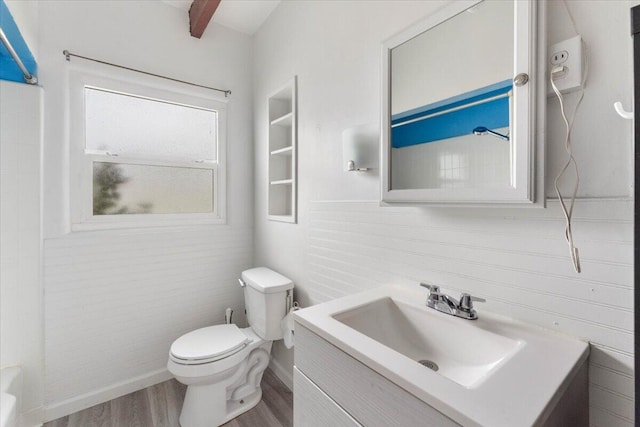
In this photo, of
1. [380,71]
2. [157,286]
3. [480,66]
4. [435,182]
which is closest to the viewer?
[480,66]

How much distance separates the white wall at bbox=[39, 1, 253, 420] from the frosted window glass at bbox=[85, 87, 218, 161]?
0.48ft

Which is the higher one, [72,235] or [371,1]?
[371,1]

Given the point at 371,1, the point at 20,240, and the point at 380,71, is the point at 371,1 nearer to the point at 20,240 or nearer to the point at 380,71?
the point at 380,71

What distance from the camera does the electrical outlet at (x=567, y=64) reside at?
2.32 ft

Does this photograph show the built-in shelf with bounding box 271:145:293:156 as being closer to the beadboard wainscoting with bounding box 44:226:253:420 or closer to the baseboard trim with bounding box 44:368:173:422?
the beadboard wainscoting with bounding box 44:226:253:420

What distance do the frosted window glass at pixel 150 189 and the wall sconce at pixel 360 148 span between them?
1270 millimetres

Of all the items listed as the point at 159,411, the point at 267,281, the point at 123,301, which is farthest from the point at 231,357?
the point at 123,301

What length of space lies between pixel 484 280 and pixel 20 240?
2.20 metres

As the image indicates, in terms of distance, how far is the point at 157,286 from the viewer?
6.35ft

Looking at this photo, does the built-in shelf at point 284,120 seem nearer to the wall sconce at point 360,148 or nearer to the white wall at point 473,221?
the white wall at point 473,221

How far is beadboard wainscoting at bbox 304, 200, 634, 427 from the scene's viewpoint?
0.67 metres

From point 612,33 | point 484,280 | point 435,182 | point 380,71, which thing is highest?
point 380,71

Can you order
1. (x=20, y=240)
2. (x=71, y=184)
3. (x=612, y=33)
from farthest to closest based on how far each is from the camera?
(x=71, y=184) → (x=20, y=240) → (x=612, y=33)

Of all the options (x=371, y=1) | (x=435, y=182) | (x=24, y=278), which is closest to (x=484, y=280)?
(x=435, y=182)
